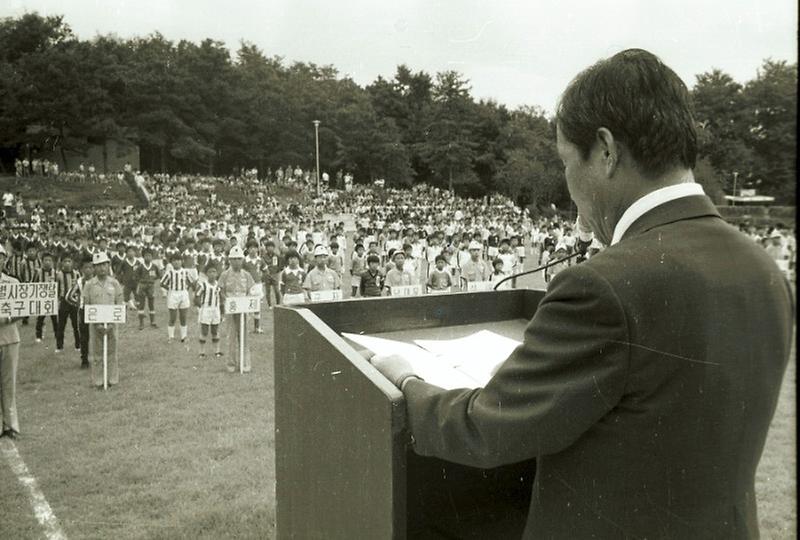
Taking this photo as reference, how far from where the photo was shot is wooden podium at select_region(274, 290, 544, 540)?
4.03 feet

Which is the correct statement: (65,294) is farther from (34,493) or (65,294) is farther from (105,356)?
(34,493)

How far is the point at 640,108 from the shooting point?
107 centimetres

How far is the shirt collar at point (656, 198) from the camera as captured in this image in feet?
3.60

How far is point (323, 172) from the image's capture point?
Answer: 543 inches

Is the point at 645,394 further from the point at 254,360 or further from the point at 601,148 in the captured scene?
the point at 254,360

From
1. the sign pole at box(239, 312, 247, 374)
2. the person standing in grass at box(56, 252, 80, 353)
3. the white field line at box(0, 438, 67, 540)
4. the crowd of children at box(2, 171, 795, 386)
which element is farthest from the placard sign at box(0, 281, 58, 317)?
the person standing in grass at box(56, 252, 80, 353)

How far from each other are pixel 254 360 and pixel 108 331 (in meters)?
2.42

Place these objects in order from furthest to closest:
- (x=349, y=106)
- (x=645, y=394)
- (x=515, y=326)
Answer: (x=349, y=106), (x=515, y=326), (x=645, y=394)

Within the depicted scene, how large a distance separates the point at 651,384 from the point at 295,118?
47.4 ft

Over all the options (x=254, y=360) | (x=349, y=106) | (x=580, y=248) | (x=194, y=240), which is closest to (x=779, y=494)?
(x=580, y=248)

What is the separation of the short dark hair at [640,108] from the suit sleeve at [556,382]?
258 millimetres

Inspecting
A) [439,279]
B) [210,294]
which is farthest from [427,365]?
[439,279]

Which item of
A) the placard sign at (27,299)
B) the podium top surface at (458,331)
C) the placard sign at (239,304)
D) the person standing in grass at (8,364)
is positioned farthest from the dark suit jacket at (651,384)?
the placard sign at (239,304)

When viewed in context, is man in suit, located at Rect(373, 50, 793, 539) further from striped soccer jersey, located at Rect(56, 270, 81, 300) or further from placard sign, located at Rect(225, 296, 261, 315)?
striped soccer jersey, located at Rect(56, 270, 81, 300)
